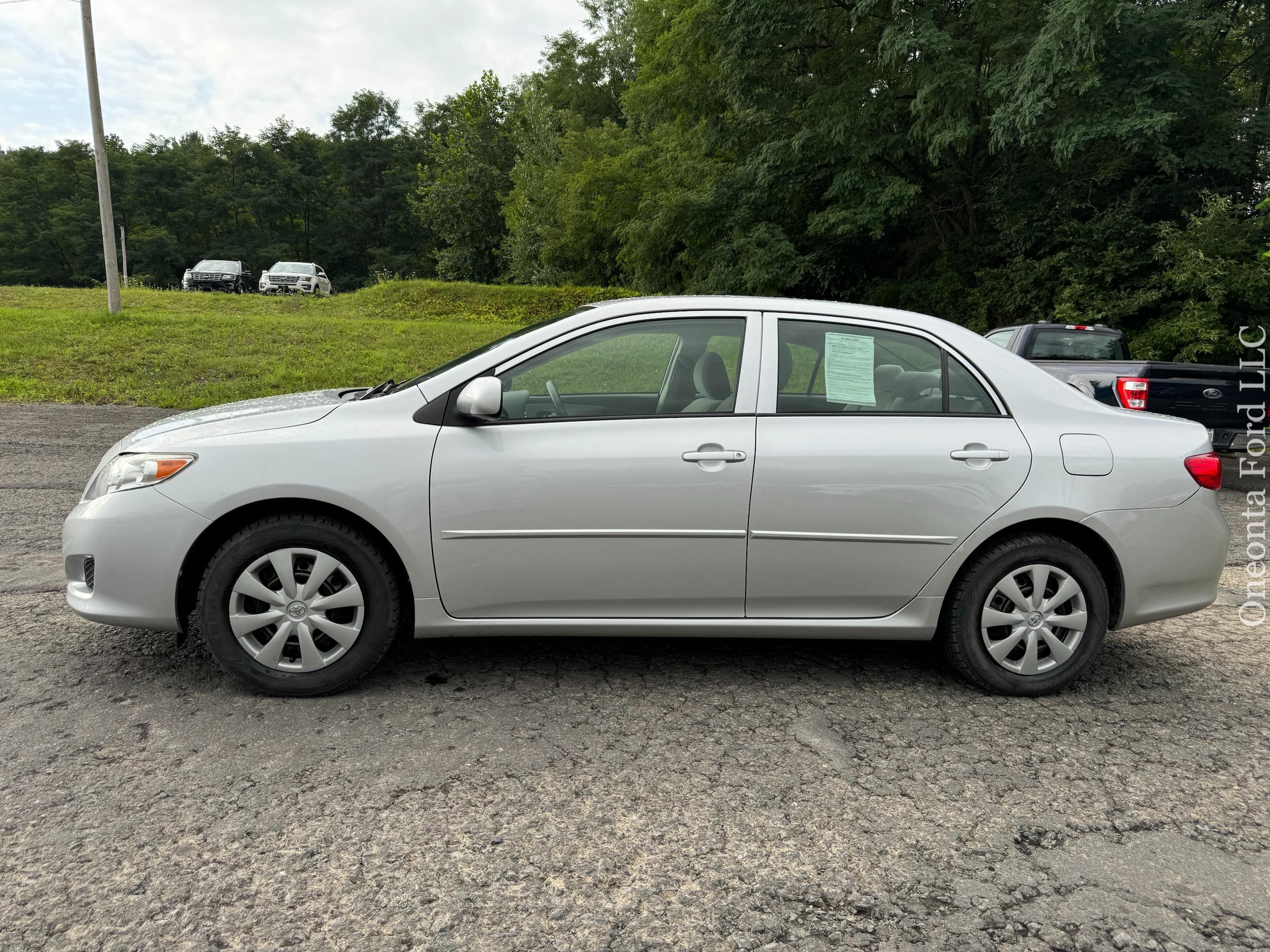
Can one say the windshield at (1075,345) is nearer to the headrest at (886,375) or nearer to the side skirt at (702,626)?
the headrest at (886,375)

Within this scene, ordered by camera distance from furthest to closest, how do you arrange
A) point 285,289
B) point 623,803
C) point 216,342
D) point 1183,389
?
point 285,289
point 216,342
point 1183,389
point 623,803

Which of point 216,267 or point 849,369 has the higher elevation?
point 216,267

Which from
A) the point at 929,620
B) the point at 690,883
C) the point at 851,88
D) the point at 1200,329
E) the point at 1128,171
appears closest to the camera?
the point at 690,883

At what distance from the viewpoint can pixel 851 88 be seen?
77.2ft

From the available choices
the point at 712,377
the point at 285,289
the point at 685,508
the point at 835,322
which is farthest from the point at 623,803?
the point at 285,289

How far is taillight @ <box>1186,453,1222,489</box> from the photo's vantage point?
3.85 metres

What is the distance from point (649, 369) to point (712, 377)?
392mm

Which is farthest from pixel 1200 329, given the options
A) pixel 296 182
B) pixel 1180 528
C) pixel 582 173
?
pixel 296 182

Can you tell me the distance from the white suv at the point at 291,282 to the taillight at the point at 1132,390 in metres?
32.8

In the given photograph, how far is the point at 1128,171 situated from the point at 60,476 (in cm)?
2250

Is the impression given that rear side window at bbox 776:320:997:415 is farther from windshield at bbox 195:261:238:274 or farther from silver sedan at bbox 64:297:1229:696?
windshield at bbox 195:261:238:274

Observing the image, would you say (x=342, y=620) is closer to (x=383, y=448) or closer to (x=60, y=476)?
(x=383, y=448)

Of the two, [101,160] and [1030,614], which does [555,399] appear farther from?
[101,160]

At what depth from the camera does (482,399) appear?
3.54 m
